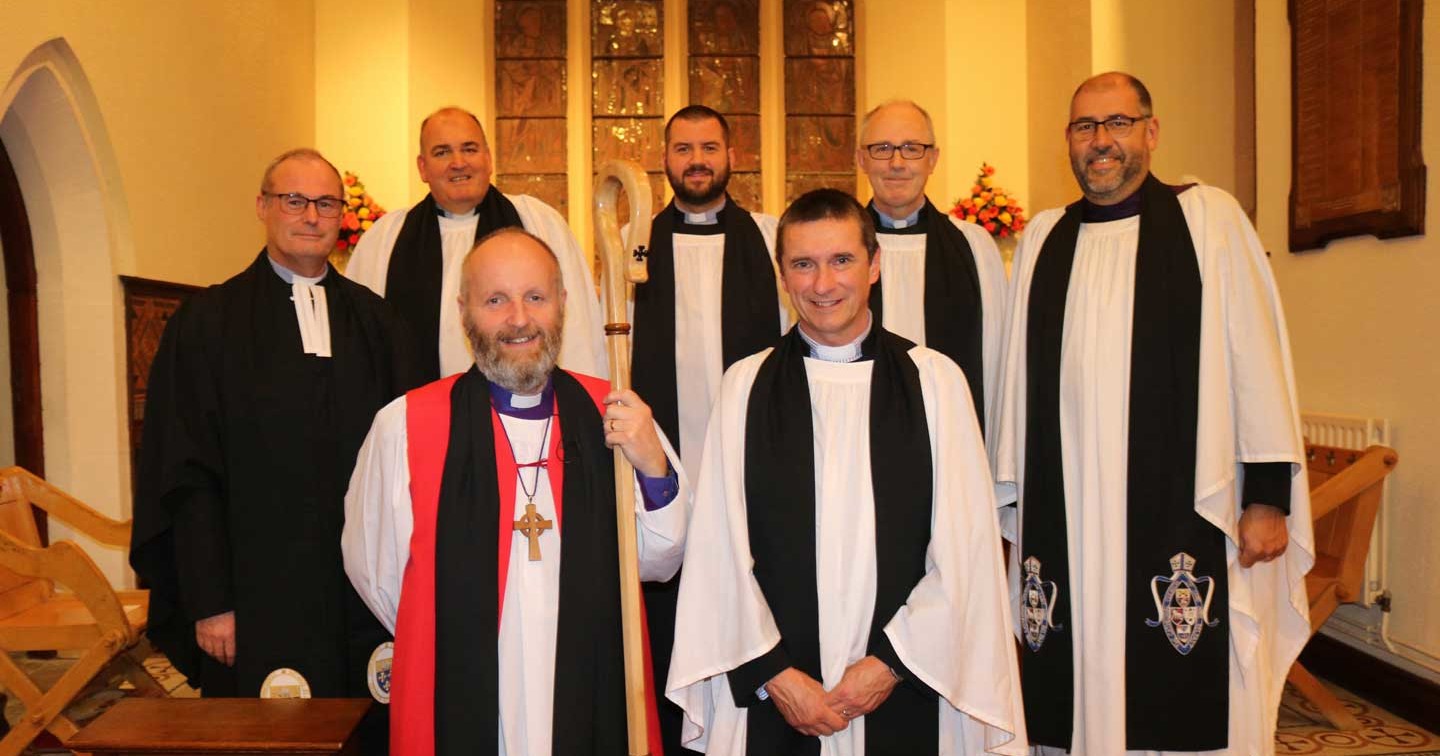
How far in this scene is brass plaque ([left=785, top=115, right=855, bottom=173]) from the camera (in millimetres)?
10273

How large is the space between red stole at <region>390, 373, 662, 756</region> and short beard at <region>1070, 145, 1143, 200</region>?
6.82ft

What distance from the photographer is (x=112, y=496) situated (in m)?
6.67

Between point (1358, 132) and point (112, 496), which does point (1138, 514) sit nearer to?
point (1358, 132)

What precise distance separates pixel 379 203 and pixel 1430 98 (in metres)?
7.84

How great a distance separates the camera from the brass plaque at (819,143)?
10273 mm

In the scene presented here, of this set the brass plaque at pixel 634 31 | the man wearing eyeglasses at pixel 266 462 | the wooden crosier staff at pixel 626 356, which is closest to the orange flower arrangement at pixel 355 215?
the brass plaque at pixel 634 31

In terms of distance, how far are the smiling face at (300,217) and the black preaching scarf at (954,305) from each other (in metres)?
1.94

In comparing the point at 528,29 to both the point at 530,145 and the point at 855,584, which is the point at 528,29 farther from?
the point at 855,584

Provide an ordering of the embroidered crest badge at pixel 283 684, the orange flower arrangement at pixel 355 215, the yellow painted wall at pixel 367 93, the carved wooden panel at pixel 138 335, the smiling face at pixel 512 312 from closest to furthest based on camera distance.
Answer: the smiling face at pixel 512 312
the embroidered crest badge at pixel 283 684
the carved wooden panel at pixel 138 335
the orange flower arrangement at pixel 355 215
the yellow painted wall at pixel 367 93

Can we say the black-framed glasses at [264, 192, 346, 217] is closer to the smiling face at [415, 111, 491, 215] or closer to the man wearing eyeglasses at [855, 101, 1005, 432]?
the smiling face at [415, 111, 491, 215]

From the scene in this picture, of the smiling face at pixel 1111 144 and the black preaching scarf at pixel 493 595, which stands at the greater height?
the smiling face at pixel 1111 144

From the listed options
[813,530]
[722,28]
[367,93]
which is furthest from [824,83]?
[813,530]

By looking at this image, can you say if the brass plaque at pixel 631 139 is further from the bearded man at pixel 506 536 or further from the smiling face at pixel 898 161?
the bearded man at pixel 506 536

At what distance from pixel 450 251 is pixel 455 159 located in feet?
1.24
